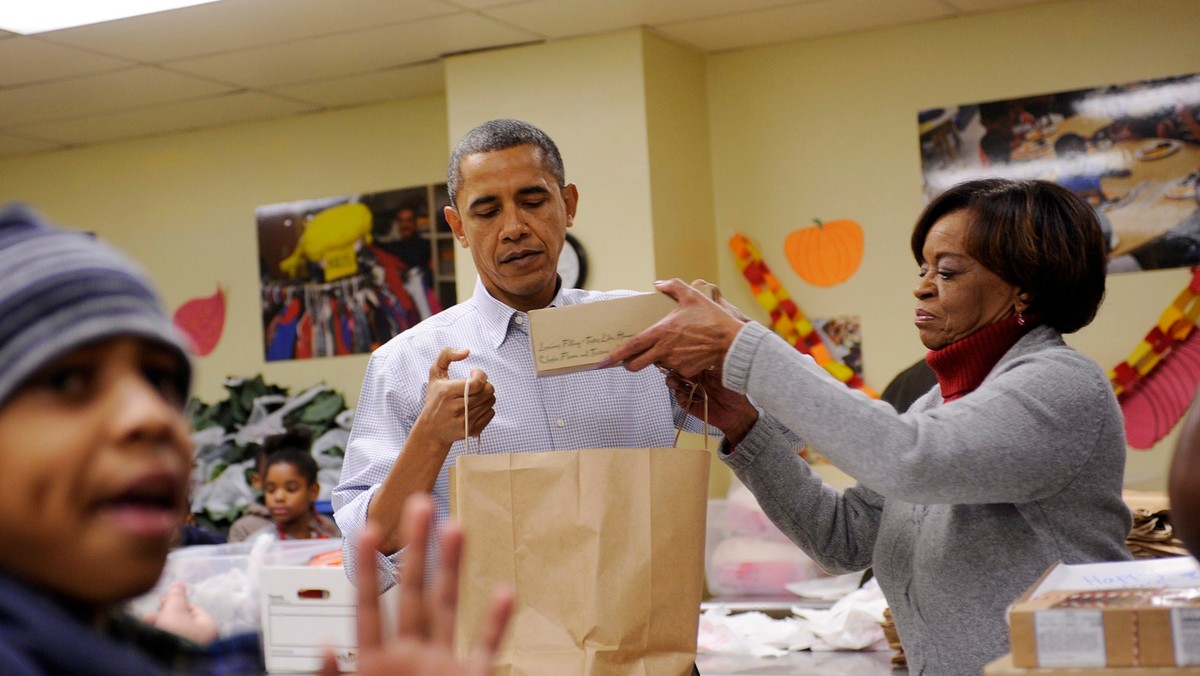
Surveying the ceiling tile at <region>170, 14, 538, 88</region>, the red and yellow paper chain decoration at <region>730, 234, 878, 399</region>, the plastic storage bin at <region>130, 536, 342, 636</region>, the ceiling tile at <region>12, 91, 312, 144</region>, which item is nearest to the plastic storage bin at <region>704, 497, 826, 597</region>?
the red and yellow paper chain decoration at <region>730, 234, 878, 399</region>

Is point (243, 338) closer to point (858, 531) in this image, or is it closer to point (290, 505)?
point (290, 505)

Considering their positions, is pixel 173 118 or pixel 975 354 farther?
pixel 173 118

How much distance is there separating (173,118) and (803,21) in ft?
9.44

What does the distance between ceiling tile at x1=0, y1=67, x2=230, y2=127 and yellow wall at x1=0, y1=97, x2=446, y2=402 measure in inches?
23.4

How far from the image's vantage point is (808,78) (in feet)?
16.1

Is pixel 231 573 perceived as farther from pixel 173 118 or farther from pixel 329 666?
pixel 173 118

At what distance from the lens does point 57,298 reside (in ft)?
2.42

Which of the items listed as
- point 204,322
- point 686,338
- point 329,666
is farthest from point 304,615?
point 204,322

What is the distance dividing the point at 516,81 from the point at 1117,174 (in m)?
2.18

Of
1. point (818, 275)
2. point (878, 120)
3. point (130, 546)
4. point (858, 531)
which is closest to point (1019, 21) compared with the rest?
point (878, 120)

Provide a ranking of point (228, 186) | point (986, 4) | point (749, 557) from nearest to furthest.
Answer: point (749, 557) → point (986, 4) → point (228, 186)

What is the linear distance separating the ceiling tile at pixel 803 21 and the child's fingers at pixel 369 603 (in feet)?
13.1

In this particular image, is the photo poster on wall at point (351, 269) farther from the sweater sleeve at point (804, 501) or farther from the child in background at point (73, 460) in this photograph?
the child in background at point (73, 460)

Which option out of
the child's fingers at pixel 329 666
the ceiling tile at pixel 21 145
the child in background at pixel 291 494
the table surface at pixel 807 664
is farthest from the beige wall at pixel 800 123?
the child's fingers at pixel 329 666
